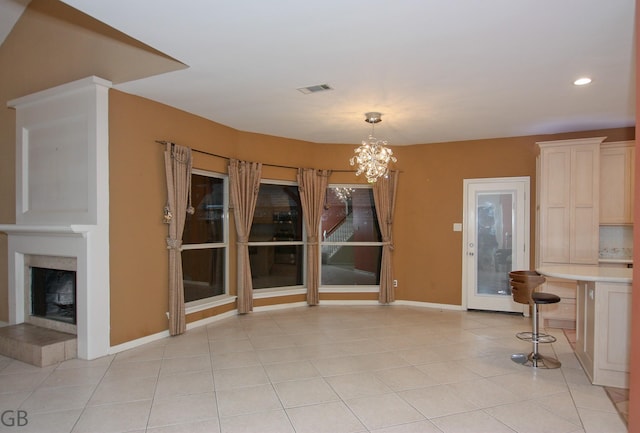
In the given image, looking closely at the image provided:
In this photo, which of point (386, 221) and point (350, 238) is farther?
Answer: point (350, 238)

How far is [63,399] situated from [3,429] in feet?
1.55

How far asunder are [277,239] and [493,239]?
3.53 metres

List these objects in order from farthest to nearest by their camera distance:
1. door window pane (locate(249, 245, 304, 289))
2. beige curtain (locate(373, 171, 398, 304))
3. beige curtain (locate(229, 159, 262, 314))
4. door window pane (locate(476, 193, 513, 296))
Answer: beige curtain (locate(373, 171, 398, 304))
door window pane (locate(249, 245, 304, 289))
door window pane (locate(476, 193, 513, 296))
beige curtain (locate(229, 159, 262, 314))

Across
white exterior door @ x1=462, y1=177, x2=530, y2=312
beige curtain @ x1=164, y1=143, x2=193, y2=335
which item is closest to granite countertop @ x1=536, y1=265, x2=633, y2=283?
white exterior door @ x1=462, y1=177, x2=530, y2=312

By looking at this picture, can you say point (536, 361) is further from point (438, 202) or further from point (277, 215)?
point (277, 215)

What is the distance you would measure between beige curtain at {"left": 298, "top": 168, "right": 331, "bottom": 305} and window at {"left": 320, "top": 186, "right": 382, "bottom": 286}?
0.30 metres

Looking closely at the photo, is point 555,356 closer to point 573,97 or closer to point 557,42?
point 573,97

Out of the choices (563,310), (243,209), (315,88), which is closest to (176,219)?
(243,209)

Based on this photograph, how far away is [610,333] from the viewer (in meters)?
3.32

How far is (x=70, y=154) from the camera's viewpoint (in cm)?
423

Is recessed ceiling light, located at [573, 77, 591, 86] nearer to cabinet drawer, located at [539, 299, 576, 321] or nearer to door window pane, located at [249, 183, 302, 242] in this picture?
cabinet drawer, located at [539, 299, 576, 321]

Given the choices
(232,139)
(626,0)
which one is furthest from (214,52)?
(626,0)

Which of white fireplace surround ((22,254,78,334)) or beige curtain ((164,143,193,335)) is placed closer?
white fireplace surround ((22,254,78,334))

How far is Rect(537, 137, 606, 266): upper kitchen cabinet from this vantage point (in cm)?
516
